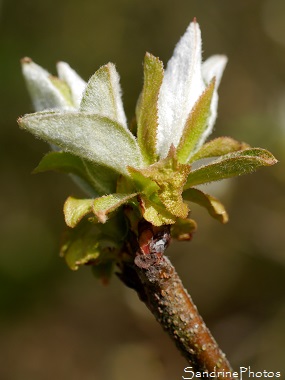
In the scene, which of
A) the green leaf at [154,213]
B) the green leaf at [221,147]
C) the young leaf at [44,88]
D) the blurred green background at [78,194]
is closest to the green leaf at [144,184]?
the green leaf at [154,213]

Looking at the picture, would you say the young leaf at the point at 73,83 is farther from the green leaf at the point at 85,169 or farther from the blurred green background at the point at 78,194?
the blurred green background at the point at 78,194

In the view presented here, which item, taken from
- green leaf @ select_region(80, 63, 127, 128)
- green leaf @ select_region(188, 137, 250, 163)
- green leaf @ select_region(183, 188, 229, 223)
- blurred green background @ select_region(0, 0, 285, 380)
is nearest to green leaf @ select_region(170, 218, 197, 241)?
green leaf @ select_region(183, 188, 229, 223)

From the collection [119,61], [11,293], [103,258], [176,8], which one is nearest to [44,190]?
[11,293]

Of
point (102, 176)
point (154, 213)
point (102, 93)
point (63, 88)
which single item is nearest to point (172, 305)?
point (154, 213)

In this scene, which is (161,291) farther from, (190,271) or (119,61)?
(119,61)

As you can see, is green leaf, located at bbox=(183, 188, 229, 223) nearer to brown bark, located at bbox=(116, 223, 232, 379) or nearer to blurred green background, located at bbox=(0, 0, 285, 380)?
brown bark, located at bbox=(116, 223, 232, 379)

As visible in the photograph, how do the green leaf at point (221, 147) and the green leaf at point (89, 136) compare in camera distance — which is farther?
the green leaf at point (221, 147)
